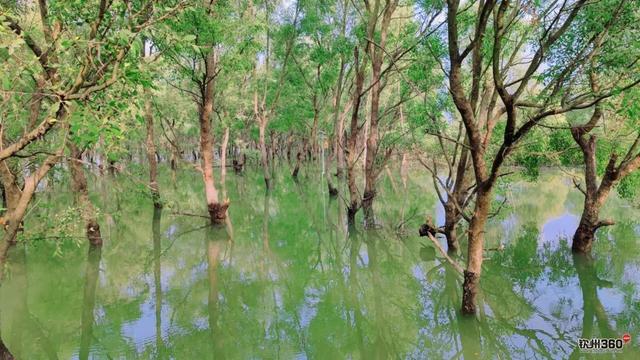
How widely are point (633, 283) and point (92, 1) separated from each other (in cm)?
1242

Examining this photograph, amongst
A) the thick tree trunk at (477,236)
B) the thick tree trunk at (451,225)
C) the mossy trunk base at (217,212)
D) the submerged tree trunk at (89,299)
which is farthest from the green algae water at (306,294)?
the thick tree trunk at (477,236)

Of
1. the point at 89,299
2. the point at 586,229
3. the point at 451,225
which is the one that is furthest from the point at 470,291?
the point at 89,299

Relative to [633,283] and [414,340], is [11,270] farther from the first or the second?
[633,283]

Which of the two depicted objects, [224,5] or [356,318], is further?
[224,5]

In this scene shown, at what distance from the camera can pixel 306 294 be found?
10.2 meters

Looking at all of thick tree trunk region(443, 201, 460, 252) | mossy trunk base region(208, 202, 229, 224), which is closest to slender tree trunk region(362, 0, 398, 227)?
thick tree trunk region(443, 201, 460, 252)

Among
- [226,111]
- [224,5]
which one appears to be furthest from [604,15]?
[226,111]

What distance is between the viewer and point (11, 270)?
458 inches

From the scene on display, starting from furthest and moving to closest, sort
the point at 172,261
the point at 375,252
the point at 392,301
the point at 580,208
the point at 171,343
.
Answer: the point at 580,208, the point at 375,252, the point at 172,261, the point at 392,301, the point at 171,343

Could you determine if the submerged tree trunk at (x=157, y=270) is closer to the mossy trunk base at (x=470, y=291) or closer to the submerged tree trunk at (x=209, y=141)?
the submerged tree trunk at (x=209, y=141)

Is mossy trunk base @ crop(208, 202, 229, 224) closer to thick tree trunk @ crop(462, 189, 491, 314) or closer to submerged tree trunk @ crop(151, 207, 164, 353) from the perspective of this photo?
submerged tree trunk @ crop(151, 207, 164, 353)

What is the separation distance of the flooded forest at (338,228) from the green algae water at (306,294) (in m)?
0.06

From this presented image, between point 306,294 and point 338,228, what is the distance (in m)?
7.45

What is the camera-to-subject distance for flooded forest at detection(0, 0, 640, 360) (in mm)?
5690
